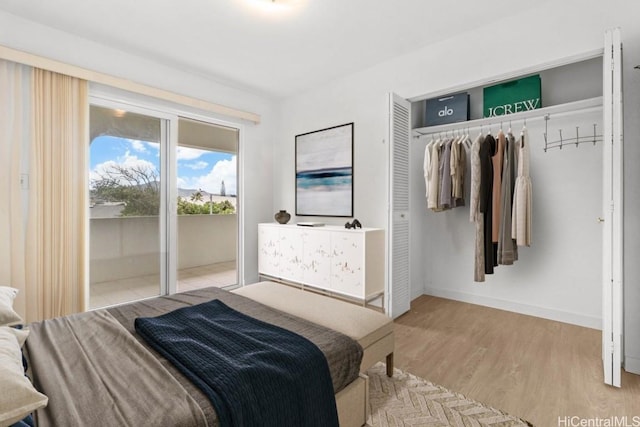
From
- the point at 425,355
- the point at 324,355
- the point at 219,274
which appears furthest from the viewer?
the point at 219,274

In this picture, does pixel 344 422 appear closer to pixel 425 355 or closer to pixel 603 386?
pixel 425 355

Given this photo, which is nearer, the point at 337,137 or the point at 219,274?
the point at 337,137

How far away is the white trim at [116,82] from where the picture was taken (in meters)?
2.37

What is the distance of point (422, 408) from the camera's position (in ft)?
5.43

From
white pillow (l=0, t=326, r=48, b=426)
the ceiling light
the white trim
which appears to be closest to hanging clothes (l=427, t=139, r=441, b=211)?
the ceiling light

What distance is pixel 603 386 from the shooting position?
1.84m

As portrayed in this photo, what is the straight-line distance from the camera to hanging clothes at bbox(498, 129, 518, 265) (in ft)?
8.66

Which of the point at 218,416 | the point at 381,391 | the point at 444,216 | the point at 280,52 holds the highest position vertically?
the point at 280,52

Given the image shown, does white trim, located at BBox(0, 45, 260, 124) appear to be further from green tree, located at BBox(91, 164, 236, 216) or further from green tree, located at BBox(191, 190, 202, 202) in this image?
green tree, located at BBox(191, 190, 202, 202)

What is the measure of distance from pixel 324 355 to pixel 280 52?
2791 mm

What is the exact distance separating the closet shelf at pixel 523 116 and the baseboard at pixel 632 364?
6.10 feet

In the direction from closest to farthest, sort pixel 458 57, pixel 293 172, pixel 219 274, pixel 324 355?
pixel 324 355
pixel 458 57
pixel 293 172
pixel 219 274

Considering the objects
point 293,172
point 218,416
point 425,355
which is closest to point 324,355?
point 218,416

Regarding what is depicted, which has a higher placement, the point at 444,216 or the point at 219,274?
the point at 444,216
